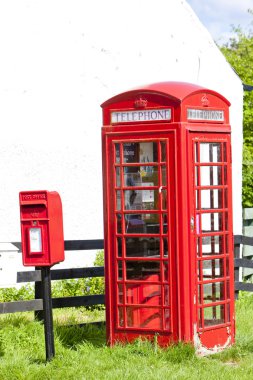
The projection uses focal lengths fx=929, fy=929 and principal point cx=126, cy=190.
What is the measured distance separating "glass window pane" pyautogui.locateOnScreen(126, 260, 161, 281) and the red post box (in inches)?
36.9

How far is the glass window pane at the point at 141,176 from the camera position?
872 cm

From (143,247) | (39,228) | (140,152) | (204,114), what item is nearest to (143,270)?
(143,247)

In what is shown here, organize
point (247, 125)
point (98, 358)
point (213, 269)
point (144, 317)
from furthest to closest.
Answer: point (247, 125) → point (213, 269) → point (144, 317) → point (98, 358)

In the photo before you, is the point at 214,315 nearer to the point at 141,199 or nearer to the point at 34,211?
the point at 141,199

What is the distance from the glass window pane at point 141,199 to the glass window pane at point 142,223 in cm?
8

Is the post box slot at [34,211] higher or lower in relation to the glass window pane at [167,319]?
higher

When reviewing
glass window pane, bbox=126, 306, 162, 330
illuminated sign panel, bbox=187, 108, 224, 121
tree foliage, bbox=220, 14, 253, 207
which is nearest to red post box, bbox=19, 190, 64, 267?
glass window pane, bbox=126, 306, 162, 330

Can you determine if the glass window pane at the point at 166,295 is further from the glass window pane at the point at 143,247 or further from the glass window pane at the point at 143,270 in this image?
the glass window pane at the point at 143,247

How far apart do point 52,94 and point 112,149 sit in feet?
16.6

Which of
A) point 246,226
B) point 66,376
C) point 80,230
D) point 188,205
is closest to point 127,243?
point 188,205

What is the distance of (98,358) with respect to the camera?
842cm

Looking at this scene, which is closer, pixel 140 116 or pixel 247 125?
pixel 140 116

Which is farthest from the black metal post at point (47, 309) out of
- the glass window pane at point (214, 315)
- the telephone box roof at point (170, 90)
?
the telephone box roof at point (170, 90)

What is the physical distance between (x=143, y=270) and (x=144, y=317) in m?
0.46
